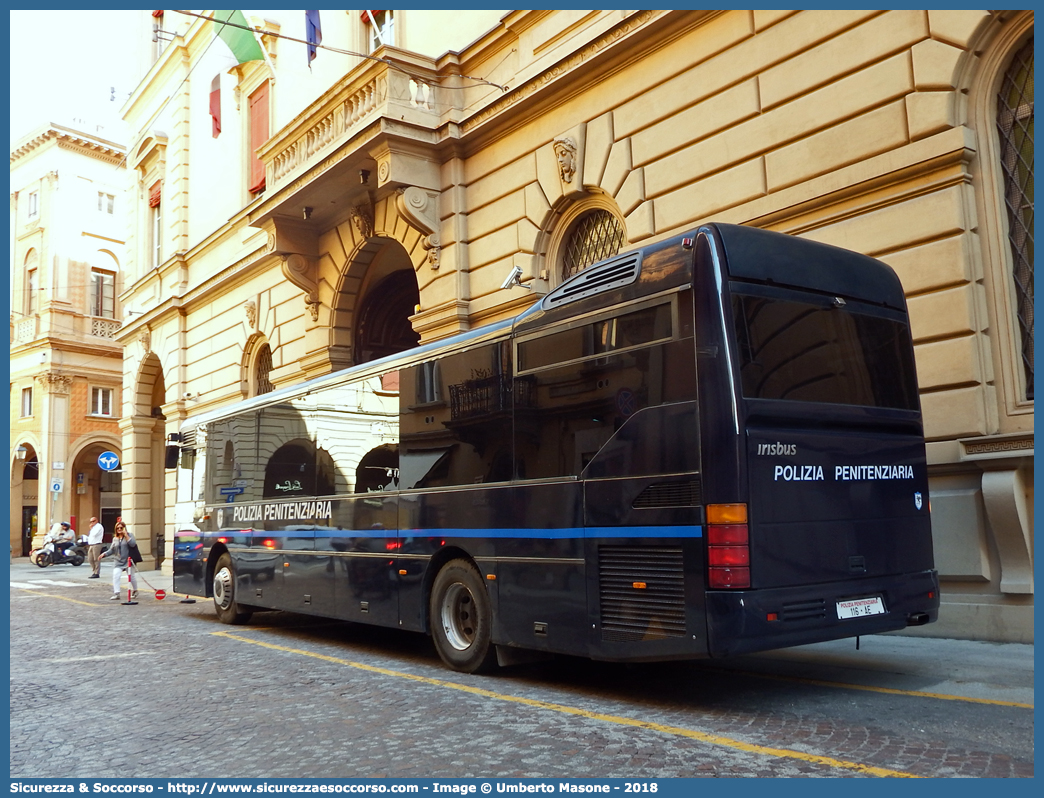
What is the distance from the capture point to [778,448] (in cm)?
661

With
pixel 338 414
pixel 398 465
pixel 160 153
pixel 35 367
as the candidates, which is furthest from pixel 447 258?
pixel 35 367

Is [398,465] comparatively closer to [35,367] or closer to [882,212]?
[882,212]

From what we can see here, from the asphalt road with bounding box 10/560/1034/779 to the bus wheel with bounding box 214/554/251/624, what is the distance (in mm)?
2933

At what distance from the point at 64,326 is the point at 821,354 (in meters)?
44.4

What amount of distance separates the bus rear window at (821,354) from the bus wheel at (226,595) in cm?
947

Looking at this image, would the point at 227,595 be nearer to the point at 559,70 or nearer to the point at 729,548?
the point at 559,70

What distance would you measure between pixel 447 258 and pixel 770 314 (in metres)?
10.2

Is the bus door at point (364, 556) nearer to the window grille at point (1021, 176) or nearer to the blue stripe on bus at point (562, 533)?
the blue stripe on bus at point (562, 533)

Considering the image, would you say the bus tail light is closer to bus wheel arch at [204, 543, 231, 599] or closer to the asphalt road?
the asphalt road

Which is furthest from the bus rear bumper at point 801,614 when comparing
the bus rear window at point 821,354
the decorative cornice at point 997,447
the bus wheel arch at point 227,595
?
the bus wheel arch at point 227,595

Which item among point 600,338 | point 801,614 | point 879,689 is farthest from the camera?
point 600,338

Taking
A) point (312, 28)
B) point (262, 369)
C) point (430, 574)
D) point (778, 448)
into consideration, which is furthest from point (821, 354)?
point (262, 369)

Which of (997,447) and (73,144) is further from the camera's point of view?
(73,144)

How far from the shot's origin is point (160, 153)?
98.3 ft
